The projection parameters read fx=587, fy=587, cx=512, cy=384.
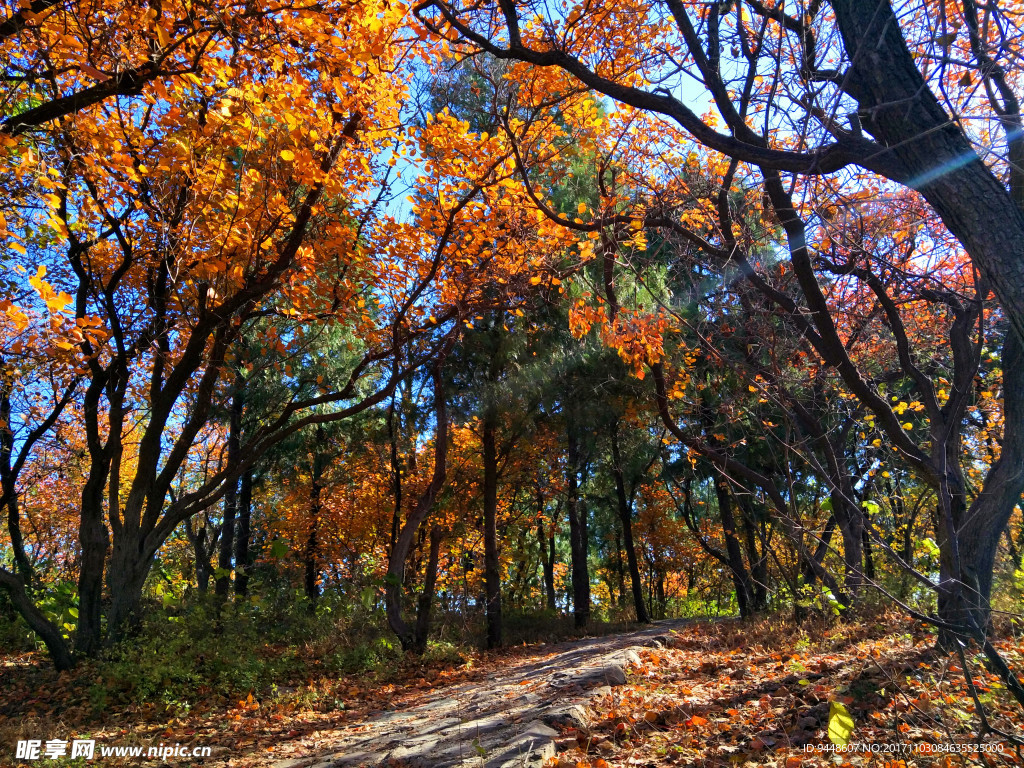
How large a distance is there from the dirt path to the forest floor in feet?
0.07

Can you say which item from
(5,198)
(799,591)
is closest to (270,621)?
(5,198)

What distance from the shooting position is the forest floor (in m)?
3.03

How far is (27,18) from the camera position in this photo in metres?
3.42

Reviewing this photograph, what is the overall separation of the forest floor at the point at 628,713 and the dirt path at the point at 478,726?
22mm

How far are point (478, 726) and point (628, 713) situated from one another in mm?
1113

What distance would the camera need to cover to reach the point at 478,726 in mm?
4230

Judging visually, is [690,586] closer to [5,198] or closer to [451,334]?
[451,334]

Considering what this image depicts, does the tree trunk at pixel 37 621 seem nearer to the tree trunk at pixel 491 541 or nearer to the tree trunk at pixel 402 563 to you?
the tree trunk at pixel 402 563

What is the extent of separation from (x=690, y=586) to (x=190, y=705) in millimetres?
24988

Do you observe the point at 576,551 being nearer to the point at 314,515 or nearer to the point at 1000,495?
the point at 314,515

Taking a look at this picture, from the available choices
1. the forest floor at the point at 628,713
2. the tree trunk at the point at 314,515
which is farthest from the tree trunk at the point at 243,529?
the forest floor at the point at 628,713

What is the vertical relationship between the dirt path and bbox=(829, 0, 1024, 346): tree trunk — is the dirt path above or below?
below

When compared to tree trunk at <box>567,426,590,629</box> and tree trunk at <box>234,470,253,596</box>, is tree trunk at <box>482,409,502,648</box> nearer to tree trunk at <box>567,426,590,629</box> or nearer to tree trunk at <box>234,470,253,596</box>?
tree trunk at <box>567,426,590,629</box>

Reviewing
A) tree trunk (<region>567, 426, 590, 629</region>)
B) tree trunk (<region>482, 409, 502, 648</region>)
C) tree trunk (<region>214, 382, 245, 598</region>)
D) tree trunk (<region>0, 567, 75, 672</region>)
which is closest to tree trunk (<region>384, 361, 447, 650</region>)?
tree trunk (<region>482, 409, 502, 648</region>)
